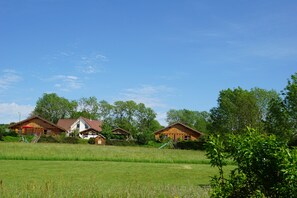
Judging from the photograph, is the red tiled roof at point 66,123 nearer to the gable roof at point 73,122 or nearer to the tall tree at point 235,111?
the gable roof at point 73,122

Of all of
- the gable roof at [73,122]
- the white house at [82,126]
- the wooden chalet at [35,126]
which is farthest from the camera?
the gable roof at [73,122]

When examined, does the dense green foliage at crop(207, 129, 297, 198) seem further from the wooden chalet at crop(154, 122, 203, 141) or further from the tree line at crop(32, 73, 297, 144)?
the wooden chalet at crop(154, 122, 203, 141)

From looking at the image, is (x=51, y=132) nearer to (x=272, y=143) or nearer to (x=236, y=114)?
(x=236, y=114)

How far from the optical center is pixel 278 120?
1002 inches

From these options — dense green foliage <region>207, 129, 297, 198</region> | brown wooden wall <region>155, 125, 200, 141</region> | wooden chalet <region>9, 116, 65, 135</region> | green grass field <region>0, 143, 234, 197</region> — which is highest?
wooden chalet <region>9, 116, 65, 135</region>

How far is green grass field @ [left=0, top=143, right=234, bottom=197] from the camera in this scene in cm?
768

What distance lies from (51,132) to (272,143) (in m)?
70.0

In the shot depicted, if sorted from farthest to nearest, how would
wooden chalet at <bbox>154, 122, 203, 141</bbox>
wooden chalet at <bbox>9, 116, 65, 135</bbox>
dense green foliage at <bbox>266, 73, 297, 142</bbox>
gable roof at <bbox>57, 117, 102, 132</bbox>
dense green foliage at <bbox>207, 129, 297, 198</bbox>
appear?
1. gable roof at <bbox>57, 117, 102, 132</bbox>
2. wooden chalet at <bbox>9, 116, 65, 135</bbox>
3. wooden chalet at <bbox>154, 122, 203, 141</bbox>
4. dense green foliage at <bbox>266, 73, 297, 142</bbox>
5. dense green foliage at <bbox>207, 129, 297, 198</bbox>

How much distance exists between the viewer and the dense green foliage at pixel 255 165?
3355 millimetres

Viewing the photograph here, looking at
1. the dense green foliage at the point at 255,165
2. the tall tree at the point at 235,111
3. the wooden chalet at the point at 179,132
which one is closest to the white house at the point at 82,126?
the wooden chalet at the point at 179,132

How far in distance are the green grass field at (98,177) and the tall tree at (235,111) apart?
82.2ft

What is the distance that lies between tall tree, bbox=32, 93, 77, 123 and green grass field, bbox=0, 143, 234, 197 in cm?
7893

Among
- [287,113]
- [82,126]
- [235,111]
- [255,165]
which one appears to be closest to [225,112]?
[235,111]

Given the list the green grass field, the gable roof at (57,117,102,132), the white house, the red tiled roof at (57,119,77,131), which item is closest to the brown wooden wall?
the white house
